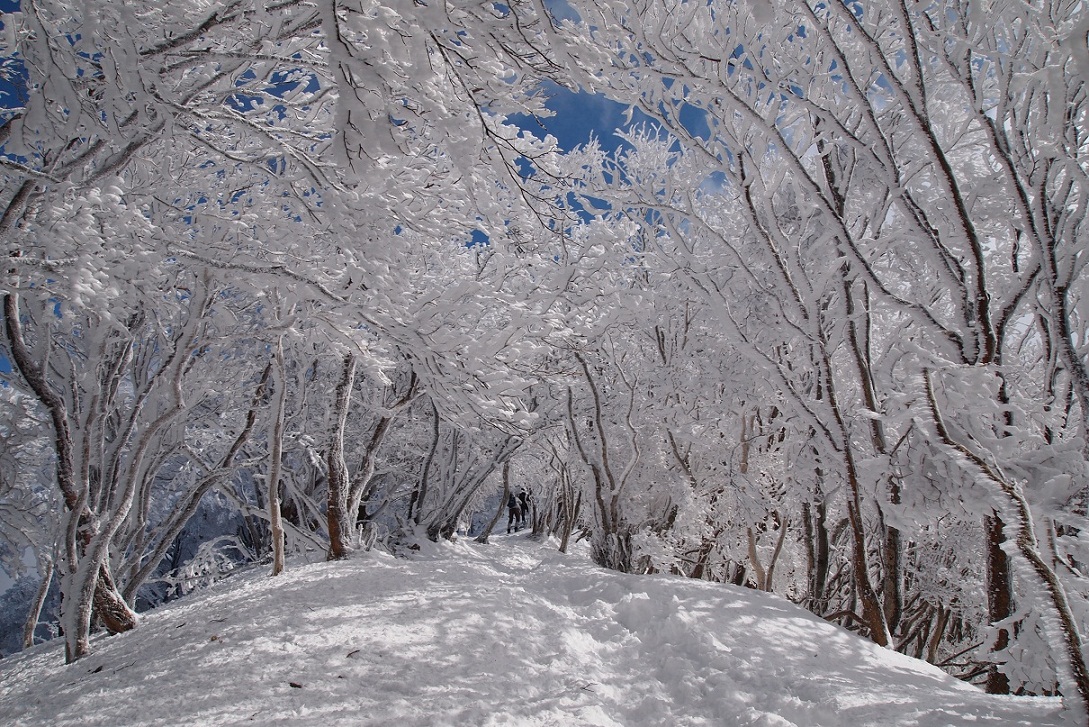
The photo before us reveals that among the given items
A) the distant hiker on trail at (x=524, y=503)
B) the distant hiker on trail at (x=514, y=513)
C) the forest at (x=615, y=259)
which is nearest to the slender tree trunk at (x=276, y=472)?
the forest at (x=615, y=259)

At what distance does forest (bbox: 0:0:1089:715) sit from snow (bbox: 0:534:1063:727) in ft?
2.05

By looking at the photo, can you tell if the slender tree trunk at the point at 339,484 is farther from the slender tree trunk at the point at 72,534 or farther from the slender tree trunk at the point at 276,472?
the slender tree trunk at the point at 72,534

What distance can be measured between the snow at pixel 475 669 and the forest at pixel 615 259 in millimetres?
626

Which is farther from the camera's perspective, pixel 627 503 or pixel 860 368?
pixel 627 503

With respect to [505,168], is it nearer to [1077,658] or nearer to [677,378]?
[1077,658]

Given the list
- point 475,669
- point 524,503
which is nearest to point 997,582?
point 475,669

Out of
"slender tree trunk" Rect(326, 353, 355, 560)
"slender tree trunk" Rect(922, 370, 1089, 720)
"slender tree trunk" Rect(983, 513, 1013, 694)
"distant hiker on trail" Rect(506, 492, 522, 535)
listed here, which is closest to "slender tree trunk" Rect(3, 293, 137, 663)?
"slender tree trunk" Rect(326, 353, 355, 560)

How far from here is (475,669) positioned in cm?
370

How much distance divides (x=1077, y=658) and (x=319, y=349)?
31.9 ft

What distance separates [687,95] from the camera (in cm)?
526

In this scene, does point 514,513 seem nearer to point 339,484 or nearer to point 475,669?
point 339,484

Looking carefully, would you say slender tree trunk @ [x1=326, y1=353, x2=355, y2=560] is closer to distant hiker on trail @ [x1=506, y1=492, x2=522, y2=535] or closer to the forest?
the forest

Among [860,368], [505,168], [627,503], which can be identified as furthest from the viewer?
[627,503]

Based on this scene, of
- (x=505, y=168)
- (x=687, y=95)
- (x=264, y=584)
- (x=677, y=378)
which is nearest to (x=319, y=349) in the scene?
(x=264, y=584)
